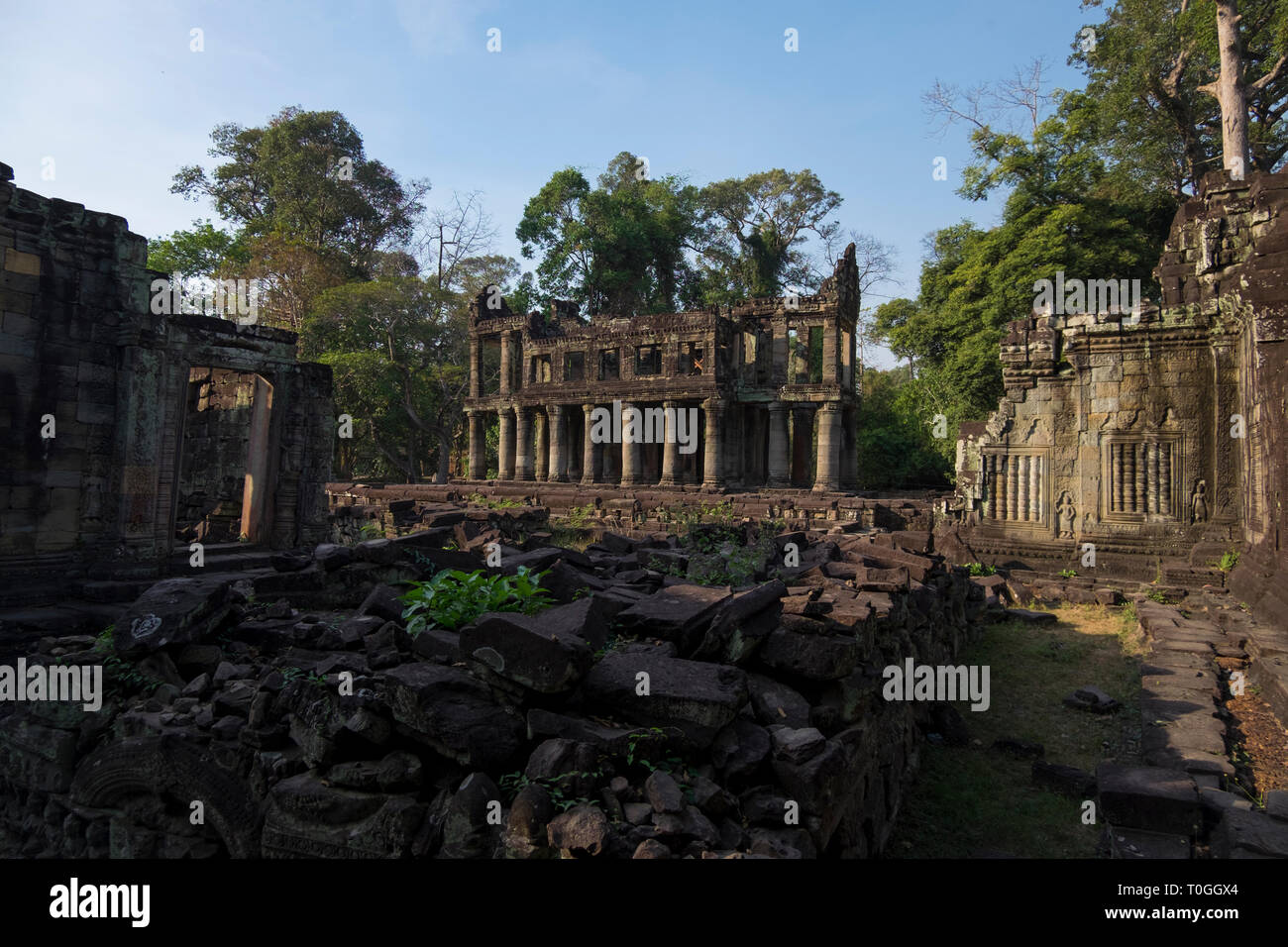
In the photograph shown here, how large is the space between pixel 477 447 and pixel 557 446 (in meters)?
5.22

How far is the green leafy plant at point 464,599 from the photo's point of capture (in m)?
4.36

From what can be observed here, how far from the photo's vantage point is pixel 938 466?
94.3 ft

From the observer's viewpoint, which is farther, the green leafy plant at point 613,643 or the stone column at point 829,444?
the stone column at point 829,444

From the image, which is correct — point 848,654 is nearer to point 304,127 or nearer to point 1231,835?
point 1231,835

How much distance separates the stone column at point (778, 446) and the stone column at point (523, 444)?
10.9 metres

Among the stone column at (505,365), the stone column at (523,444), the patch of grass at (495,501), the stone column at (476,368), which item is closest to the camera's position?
the patch of grass at (495,501)

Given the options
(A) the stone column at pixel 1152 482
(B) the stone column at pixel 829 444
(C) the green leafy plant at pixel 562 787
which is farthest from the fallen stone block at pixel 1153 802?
(B) the stone column at pixel 829 444

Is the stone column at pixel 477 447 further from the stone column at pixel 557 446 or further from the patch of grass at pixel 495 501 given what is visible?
the patch of grass at pixel 495 501

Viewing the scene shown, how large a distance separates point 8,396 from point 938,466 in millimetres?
28890

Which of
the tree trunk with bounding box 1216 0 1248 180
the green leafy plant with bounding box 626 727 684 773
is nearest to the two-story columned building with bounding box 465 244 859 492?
the tree trunk with bounding box 1216 0 1248 180

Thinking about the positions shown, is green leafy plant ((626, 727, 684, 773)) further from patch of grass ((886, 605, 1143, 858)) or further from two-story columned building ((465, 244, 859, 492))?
two-story columned building ((465, 244, 859, 492))

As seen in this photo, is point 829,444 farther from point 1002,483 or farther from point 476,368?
point 476,368

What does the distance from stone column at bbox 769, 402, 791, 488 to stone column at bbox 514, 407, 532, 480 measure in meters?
10.9
